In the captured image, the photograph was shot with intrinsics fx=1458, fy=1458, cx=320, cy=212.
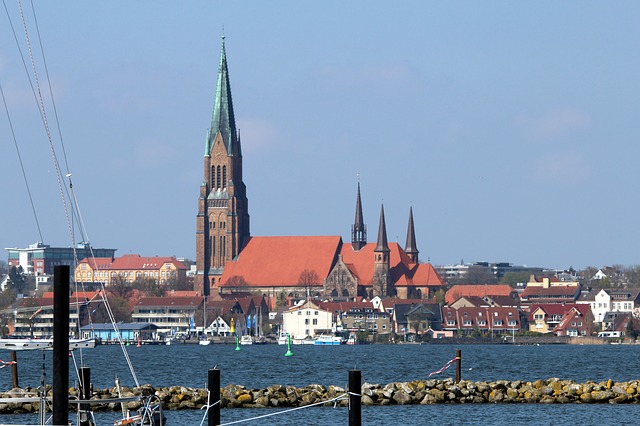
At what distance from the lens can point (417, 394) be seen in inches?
1715

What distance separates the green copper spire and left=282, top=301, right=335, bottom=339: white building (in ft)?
73.2

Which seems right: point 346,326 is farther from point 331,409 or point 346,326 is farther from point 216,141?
point 331,409

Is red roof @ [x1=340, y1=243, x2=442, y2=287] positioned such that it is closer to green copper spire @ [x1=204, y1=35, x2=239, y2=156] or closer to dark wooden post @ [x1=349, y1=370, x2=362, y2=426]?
green copper spire @ [x1=204, y1=35, x2=239, y2=156]

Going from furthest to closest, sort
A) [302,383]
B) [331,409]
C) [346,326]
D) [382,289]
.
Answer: [382,289] → [346,326] → [302,383] → [331,409]

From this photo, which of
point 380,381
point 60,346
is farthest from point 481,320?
point 60,346

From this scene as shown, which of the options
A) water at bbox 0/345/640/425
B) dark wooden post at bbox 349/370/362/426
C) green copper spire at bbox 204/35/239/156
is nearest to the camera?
dark wooden post at bbox 349/370/362/426

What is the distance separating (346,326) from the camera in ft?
575

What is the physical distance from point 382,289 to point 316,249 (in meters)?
11.3

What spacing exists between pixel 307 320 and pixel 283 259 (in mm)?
19161

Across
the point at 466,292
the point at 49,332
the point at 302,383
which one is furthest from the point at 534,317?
the point at 302,383

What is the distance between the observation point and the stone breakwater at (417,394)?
1666 inches

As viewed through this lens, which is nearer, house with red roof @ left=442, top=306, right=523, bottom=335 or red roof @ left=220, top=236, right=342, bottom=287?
house with red roof @ left=442, top=306, right=523, bottom=335

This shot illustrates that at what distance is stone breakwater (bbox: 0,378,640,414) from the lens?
4231cm

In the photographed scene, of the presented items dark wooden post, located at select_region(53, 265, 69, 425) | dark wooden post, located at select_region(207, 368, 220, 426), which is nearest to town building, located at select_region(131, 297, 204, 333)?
dark wooden post, located at select_region(207, 368, 220, 426)
